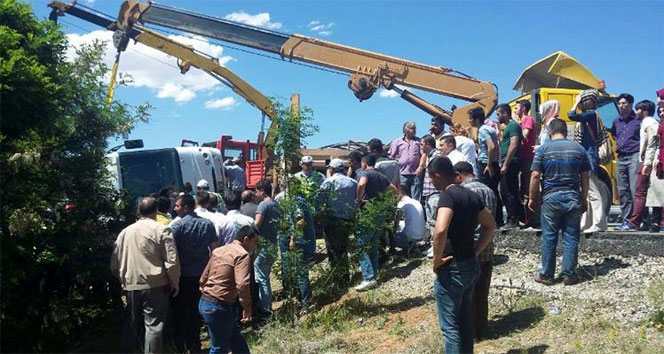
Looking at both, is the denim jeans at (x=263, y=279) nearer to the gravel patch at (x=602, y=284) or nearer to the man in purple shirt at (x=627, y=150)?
the gravel patch at (x=602, y=284)

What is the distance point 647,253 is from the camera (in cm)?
640

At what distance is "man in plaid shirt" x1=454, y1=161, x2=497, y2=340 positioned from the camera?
5176 millimetres

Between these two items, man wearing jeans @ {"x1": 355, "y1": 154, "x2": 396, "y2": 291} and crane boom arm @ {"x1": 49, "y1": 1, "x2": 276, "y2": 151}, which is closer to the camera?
man wearing jeans @ {"x1": 355, "y1": 154, "x2": 396, "y2": 291}

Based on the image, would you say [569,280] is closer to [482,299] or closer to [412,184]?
[482,299]

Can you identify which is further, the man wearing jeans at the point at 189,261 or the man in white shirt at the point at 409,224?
the man in white shirt at the point at 409,224

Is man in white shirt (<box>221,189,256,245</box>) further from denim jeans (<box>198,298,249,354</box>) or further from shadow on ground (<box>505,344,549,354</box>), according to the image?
shadow on ground (<box>505,344,549,354</box>)

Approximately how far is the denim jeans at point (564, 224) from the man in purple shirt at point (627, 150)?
175 centimetres

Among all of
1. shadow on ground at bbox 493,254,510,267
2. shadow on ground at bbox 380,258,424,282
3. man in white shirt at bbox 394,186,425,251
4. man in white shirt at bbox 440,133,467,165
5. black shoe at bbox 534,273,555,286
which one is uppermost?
man in white shirt at bbox 440,133,467,165

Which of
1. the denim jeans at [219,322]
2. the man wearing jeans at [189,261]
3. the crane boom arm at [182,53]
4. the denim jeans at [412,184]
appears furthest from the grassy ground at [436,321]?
the crane boom arm at [182,53]

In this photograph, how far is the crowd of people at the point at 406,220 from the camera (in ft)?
15.1

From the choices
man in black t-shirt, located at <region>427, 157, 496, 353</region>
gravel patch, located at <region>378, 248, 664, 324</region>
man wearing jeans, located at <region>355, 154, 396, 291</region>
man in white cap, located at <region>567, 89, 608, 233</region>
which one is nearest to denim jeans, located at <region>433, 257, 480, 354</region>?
man in black t-shirt, located at <region>427, 157, 496, 353</region>

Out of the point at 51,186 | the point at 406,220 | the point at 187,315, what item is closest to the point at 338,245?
the point at 406,220

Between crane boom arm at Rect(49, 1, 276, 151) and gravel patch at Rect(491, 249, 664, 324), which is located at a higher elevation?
crane boom arm at Rect(49, 1, 276, 151)

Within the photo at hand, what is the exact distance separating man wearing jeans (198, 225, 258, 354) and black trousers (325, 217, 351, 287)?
86.4 inches
